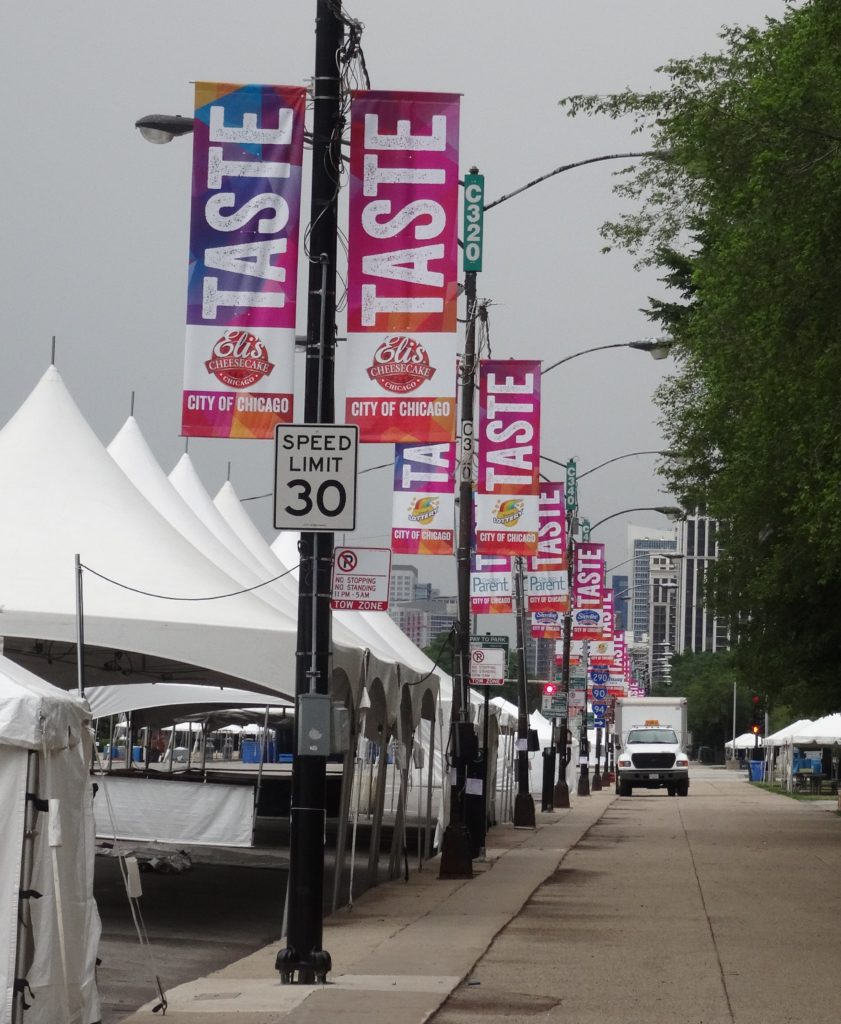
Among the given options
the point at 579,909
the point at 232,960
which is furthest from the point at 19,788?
the point at 579,909

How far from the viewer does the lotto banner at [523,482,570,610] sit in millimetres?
35781

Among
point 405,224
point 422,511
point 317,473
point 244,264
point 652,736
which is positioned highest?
point 405,224

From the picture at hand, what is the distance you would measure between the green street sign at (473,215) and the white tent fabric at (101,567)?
6.56 meters

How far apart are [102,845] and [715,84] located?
560 inches

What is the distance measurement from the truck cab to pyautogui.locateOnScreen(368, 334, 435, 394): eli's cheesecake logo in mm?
46818

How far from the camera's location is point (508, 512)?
25281 millimetres

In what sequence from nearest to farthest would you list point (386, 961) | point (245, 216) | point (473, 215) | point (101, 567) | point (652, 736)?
1. point (245, 216)
2. point (386, 961)
3. point (101, 567)
4. point (473, 215)
5. point (652, 736)

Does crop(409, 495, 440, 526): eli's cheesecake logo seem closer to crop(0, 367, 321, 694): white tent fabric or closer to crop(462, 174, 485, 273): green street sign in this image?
crop(462, 174, 485, 273): green street sign

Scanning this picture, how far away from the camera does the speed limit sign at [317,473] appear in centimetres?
1278

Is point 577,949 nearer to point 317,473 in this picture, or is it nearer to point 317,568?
point 317,568

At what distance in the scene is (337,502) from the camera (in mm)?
12805

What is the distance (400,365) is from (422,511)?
34.9 feet

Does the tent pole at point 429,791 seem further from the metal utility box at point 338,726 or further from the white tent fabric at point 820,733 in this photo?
the white tent fabric at point 820,733

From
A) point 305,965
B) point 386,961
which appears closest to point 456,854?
point 386,961
